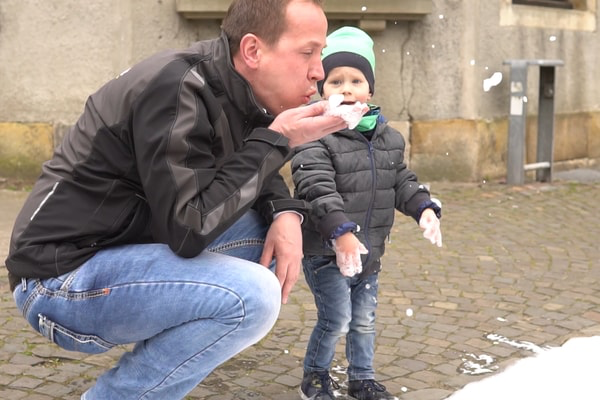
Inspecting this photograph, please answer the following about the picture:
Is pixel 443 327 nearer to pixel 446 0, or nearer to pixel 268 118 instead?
pixel 268 118

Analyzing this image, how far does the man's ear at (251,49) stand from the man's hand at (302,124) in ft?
0.59

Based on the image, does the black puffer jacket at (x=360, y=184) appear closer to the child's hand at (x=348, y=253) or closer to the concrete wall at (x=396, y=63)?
the child's hand at (x=348, y=253)

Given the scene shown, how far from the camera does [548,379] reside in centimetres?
374

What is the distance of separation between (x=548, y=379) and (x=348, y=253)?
1.16m

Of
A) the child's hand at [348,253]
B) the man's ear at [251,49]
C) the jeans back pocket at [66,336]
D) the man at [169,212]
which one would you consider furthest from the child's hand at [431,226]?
the jeans back pocket at [66,336]

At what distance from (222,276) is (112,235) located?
1.20 ft

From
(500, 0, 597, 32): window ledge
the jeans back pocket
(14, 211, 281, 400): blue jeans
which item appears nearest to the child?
(14, 211, 281, 400): blue jeans

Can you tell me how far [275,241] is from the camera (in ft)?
9.62

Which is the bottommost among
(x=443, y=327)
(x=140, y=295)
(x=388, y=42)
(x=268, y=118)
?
(x=443, y=327)

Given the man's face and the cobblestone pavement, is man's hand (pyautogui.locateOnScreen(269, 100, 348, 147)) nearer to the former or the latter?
the man's face

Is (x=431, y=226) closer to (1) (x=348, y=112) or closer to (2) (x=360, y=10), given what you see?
(1) (x=348, y=112)

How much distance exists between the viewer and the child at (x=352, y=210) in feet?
11.3

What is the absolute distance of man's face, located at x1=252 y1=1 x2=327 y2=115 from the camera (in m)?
2.64

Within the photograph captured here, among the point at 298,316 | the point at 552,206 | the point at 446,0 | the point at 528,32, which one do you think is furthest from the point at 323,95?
the point at 528,32
